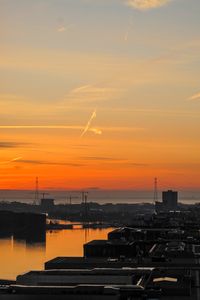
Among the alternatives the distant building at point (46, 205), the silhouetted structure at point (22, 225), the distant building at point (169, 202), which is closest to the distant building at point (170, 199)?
the distant building at point (169, 202)

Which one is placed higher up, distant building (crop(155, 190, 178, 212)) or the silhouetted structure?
distant building (crop(155, 190, 178, 212))

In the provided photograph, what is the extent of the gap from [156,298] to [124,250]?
680 inches

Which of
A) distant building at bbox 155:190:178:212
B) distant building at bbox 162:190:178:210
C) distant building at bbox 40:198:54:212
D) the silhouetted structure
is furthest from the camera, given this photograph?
distant building at bbox 40:198:54:212

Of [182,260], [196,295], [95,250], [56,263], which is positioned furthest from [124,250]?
[196,295]

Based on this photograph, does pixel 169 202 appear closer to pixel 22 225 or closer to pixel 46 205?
pixel 46 205

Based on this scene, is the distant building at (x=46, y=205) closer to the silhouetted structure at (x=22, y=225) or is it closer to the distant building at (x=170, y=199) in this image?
the distant building at (x=170, y=199)

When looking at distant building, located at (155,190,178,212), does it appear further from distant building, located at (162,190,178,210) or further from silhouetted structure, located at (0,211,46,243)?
silhouetted structure, located at (0,211,46,243)

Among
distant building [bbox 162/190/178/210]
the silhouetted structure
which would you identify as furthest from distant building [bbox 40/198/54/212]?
the silhouetted structure

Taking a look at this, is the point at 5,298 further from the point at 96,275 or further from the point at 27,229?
the point at 27,229

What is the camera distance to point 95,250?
3475 centimetres

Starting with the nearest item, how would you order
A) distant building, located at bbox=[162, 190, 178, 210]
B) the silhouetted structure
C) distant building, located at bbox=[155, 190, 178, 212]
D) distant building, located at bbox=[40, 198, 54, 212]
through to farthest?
the silhouetted structure < distant building, located at bbox=[155, 190, 178, 212] < distant building, located at bbox=[162, 190, 178, 210] < distant building, located at bbox=[40, 198, 54, 212]

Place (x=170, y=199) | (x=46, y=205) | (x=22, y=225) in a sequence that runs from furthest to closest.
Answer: (x=46, y=205) < (x=170, y=199) < (x=22, y=225)

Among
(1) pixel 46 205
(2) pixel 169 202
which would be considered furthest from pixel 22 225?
(1) pixel 46 205

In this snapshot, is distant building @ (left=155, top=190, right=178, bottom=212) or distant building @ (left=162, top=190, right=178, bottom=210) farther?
distant building @ (left=162, top=190, right=178, bottom=210)
